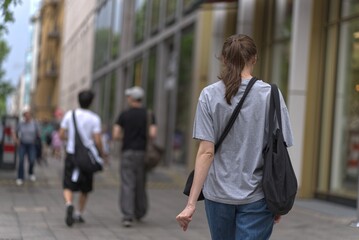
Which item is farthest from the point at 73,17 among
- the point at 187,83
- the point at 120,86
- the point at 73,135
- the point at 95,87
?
the point at 73,135

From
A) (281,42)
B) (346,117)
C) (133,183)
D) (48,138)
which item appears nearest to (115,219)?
(133,183)

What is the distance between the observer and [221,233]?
3477mm

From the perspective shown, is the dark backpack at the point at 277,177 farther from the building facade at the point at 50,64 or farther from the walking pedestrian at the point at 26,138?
the building facade at the point at 50,64

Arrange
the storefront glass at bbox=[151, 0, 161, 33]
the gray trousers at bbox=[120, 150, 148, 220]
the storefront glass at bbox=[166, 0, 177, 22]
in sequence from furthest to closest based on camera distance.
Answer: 1. the storefront glass at bbox=[151, 0, 161, 33]
2. the storefront glass at bbox=[166, 0, 177, 22]
3. the gray trousers at bbox=[120, 150, 148, 220]

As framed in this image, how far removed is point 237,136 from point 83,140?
541 centimetres

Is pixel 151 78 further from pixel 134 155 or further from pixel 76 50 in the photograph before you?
pixel 76 50

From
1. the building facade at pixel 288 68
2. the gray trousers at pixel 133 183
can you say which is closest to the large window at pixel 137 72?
the building facade at pixel 288 68

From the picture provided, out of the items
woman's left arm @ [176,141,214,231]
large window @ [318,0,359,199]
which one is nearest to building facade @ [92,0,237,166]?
large window @ [318,0,359,199]

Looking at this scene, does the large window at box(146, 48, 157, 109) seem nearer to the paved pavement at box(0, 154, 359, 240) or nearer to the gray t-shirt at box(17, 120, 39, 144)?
the gray t-shirt at box(17, 120, 39, 144)

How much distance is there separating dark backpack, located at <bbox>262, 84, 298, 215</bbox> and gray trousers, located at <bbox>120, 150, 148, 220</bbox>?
5345 mm

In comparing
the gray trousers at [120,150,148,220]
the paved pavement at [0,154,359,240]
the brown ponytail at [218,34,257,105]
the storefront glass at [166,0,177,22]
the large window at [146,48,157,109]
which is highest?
the storefront glass at [166,0,177,22]

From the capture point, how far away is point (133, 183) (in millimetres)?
8680

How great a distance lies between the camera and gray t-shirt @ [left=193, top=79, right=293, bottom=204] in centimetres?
335

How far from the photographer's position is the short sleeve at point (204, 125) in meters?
3.38
